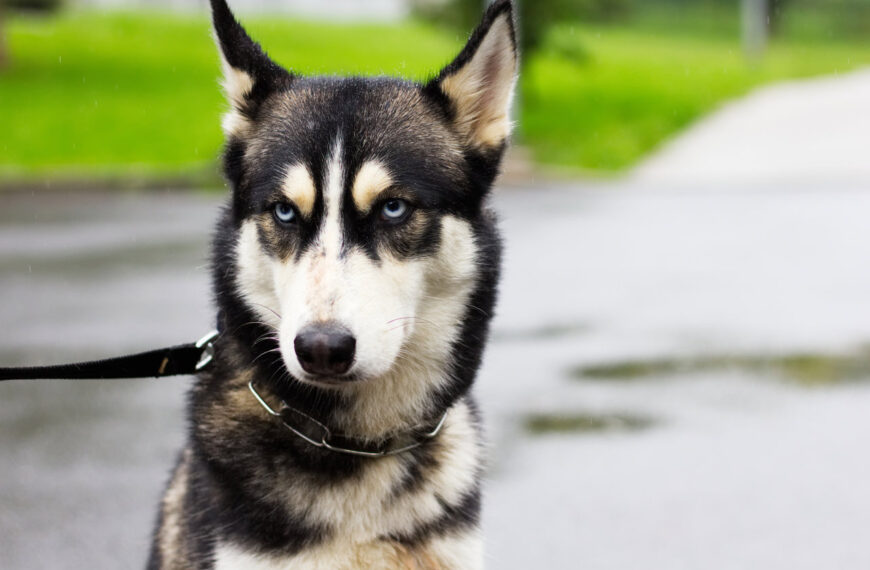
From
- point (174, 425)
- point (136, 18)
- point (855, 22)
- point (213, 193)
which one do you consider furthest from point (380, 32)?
point (174, 425)

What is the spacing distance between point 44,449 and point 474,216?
11.5ft

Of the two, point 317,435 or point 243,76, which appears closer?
point 317,435

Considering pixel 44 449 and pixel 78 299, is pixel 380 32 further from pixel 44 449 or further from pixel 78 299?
pixel 44 449

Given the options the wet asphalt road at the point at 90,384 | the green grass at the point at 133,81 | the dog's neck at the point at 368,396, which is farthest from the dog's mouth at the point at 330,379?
the green grass at the point at 133,81

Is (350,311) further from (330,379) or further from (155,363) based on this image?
(155,363)

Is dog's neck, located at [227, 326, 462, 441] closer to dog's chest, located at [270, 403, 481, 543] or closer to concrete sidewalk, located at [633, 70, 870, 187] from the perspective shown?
dog's chest, located at [270, 403, 481, 543]

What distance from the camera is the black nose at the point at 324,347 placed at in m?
2.79

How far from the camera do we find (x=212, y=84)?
24938 mm

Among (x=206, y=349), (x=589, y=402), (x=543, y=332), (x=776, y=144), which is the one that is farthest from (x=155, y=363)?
(x=776, y=144)

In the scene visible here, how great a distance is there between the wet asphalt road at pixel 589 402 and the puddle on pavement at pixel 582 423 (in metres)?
0.02

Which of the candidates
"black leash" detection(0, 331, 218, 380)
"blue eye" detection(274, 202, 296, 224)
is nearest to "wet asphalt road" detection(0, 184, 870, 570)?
"black leash" detection(0, 331, 218, 380)

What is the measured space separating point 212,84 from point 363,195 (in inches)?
892

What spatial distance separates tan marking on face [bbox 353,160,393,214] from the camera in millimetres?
3093

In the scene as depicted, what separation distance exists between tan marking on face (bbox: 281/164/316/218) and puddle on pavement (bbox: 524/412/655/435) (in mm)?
3322
